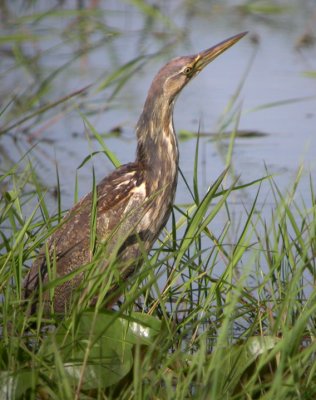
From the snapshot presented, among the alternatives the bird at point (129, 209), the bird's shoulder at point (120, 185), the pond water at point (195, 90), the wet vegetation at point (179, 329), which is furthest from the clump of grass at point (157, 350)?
the pond water at point (195, 90)

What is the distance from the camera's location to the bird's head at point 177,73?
4340 mm

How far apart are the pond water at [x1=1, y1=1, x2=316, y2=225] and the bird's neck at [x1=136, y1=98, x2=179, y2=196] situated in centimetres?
66

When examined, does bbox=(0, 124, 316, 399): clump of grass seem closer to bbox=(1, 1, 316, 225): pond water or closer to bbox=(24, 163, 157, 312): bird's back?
bbox=(24, 163, 157, 312): bird's back

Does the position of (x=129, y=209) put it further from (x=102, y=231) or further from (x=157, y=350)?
(x=157, y=350)

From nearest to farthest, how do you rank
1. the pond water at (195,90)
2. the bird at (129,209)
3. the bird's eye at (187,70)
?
the bird at (129,209) < the bird's eye at (187,70) < the pond water at (195,90)

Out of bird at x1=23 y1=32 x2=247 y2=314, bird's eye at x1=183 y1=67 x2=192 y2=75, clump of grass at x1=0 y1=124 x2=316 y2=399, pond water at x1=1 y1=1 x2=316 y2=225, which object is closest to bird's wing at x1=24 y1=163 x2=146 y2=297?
bird at x1=23 y1=32 x2=247 y2=314

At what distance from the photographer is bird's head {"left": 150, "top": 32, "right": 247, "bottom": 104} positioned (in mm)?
4340

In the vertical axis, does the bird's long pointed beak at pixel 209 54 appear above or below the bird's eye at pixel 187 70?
above

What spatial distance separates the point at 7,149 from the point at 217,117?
3.79 feet

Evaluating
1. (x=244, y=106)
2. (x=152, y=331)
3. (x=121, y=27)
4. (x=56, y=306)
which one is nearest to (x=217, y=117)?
(x=244, y=106)

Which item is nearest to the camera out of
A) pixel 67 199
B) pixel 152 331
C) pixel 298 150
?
pixel 152 331

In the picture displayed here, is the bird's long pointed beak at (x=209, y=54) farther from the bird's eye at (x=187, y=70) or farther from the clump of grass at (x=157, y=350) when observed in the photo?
the clump of grass at (x=157, y=350)

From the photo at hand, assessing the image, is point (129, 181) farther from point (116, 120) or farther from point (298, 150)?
point (116, 120)

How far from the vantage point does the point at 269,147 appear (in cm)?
635
